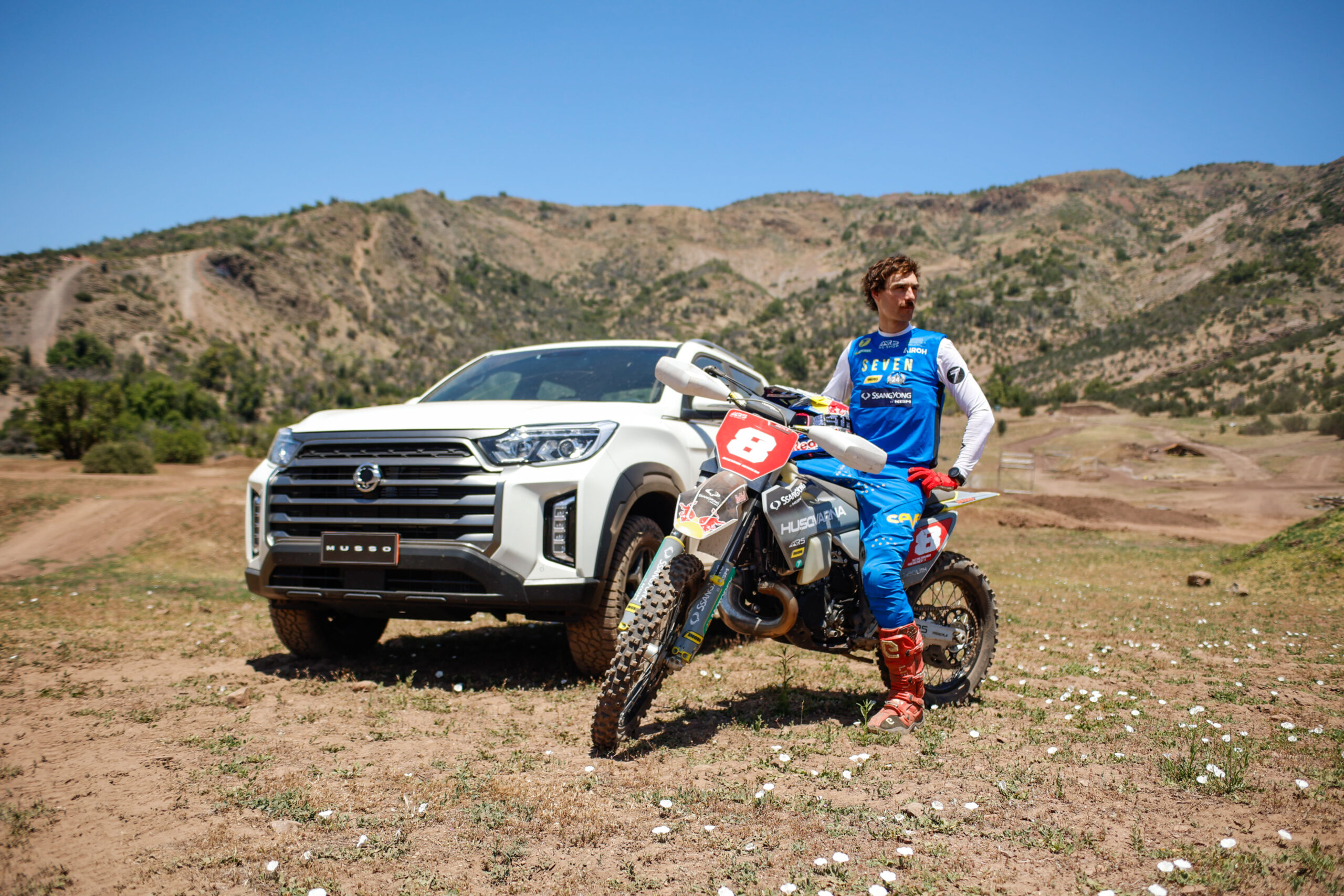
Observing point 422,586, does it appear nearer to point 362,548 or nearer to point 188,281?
point 362,548

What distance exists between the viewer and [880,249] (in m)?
124

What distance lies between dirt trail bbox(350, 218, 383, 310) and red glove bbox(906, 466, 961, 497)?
76.0m

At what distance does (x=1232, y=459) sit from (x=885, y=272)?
28.6 m

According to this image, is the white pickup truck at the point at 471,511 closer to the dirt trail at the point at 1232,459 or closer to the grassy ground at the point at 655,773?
the grassy ground at the point at 655,773

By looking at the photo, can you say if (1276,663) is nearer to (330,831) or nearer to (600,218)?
(330,831)

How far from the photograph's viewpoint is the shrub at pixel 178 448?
2506 centimetres

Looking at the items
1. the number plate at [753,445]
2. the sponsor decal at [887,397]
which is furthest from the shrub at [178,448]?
the sponsor decal at [887,397]

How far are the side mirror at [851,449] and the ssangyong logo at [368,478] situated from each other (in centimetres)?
234

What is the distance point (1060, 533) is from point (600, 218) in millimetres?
135576

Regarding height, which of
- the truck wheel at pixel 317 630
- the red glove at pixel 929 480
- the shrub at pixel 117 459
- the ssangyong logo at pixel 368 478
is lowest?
the shrub at pixel 117 459

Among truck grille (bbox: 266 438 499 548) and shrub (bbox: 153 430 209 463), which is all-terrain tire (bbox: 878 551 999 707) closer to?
truck grille (bbox: 266 438 499 548)

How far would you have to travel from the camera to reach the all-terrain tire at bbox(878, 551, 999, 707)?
4387 mm

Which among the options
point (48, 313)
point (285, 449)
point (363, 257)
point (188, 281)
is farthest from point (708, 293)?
point (285, 449)

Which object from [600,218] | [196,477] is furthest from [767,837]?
[600,218]
